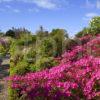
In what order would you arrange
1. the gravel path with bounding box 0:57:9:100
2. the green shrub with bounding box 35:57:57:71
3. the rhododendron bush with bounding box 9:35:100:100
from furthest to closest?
the green shrub with bounding box 35:57:57:71 → the gravel path with bounding box 0:57:9:100 → the rhododendron bush with bounding box 9:35:100:100

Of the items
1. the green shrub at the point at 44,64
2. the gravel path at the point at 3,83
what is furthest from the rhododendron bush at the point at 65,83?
the green shrub at the point at 44,64

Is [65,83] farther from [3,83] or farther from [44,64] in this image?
[3,83]

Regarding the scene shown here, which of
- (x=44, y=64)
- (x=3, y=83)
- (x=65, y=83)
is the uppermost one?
(x=44, y=64)

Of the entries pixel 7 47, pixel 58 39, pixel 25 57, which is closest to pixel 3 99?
pixel 25 57

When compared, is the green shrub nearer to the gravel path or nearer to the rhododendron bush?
the gravel path

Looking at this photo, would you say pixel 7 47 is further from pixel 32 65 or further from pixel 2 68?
pixel 32 65

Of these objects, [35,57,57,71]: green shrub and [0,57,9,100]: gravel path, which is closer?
[0,57,9,100]: gravel path

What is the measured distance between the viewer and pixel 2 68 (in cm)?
1942

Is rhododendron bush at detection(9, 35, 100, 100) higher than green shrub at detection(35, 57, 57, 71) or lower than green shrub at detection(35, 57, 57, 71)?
lower

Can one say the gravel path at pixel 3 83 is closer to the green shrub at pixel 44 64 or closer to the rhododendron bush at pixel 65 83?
the green shrub at pixel 44 64

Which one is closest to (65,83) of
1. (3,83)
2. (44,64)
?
(44,64)

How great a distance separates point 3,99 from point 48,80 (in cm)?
306

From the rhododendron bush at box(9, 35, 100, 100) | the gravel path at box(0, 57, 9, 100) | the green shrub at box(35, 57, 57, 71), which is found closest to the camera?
the rhododendron bush at box(9, 35, 100, 100)

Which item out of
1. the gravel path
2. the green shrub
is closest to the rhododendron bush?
the gravel path
